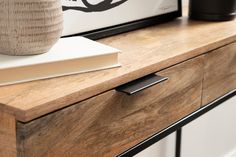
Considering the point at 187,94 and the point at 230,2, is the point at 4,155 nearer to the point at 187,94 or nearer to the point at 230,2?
the point at 187,94

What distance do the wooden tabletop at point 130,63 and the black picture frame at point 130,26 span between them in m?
0.01

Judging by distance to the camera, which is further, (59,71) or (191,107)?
(191,107)

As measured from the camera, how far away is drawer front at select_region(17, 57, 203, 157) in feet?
1.86

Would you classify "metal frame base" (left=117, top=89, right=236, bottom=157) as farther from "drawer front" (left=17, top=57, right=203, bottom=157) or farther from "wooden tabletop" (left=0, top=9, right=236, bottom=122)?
"wooden tabletop" (left=0, top=9, right=236, bottom=122)

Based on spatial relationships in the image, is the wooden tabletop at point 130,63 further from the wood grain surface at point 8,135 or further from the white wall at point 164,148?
the white wall at point 164,148

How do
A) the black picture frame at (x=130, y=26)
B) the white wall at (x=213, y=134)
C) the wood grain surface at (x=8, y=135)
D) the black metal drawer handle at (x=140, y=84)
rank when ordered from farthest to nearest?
the white wall at (x=213, y=134), the black picture frame at (x=130, y=26), the black metal drawer handle at (x=140, y=84), the wood grain surface at (x=8, y=135)

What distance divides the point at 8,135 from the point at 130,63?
10.1 inches

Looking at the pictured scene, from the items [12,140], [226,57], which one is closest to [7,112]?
[12,140]

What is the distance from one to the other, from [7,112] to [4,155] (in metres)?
0.07

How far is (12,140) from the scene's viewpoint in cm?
56

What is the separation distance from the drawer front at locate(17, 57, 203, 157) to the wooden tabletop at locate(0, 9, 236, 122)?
18 mm

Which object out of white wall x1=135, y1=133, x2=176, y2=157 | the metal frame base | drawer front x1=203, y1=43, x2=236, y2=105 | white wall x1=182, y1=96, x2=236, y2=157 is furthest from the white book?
white wall x1=182, y1=96, x2=236, y2=157

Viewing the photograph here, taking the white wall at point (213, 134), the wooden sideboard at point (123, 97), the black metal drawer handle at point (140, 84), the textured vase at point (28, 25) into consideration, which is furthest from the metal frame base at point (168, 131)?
the white wall at point (213, 134)

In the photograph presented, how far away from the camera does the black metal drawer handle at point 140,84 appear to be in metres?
0.67
